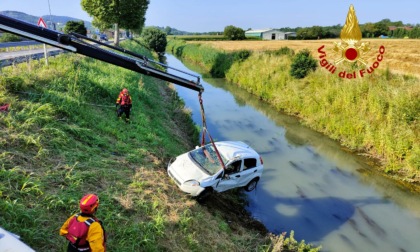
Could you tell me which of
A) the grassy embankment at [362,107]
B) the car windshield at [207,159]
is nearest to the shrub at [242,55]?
the grassy embankment at [362,107]

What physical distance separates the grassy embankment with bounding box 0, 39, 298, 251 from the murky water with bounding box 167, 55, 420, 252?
78.9 inches

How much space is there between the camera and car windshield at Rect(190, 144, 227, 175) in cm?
961

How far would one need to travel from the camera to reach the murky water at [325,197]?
392 inches

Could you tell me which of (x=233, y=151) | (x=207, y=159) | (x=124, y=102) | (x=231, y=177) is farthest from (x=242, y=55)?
(x=231, y=177)

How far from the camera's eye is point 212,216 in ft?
28.6

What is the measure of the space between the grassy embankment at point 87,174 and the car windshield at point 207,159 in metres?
1.23

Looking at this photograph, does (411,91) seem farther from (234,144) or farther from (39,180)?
(39,180)

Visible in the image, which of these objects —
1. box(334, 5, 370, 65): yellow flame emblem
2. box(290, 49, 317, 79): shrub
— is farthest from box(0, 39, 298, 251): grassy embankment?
box(290, 49, 317, 79): shrub

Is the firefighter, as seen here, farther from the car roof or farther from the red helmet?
the red helmet

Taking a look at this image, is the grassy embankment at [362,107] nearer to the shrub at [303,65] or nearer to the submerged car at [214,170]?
the shrub at [303,65]

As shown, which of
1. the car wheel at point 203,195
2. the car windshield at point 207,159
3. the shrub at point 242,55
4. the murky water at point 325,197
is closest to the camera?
the car wheel at point 203,195

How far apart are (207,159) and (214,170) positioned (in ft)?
2.19

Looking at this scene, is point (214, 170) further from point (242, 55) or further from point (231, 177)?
point (242, 55)

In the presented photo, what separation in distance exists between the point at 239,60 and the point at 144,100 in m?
23.2
